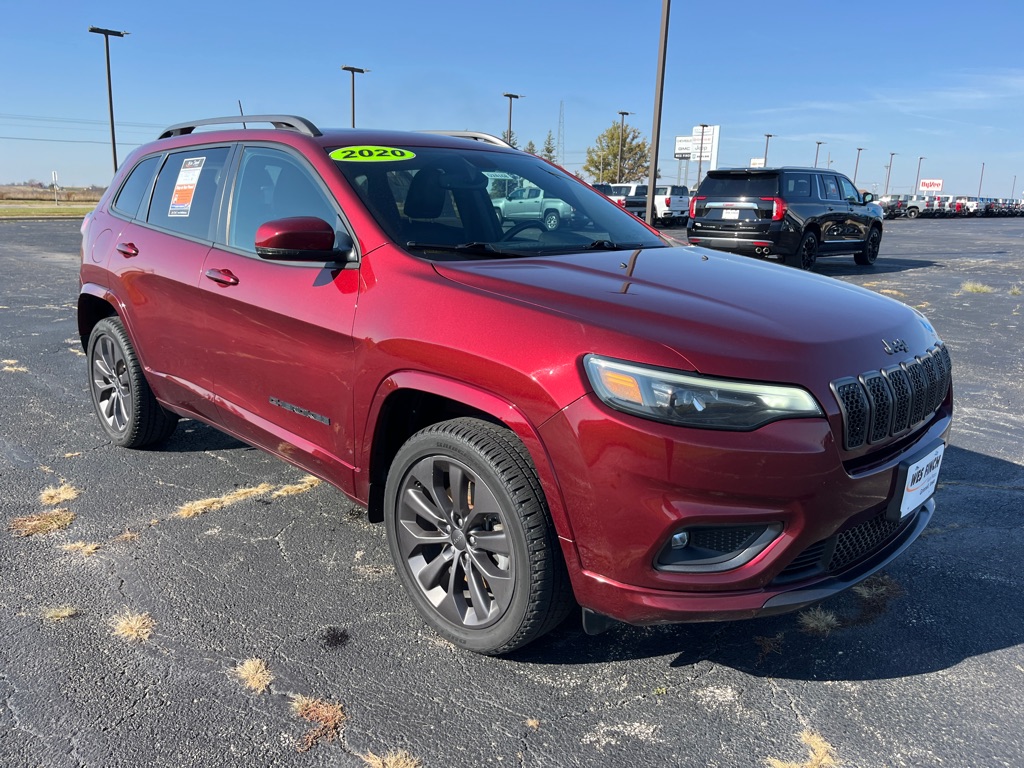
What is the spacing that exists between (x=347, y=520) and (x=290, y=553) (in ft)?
1.24

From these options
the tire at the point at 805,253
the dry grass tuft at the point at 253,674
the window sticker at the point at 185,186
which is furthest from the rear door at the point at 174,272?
the tire at the point at 805,253

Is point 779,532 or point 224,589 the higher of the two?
point 779,532

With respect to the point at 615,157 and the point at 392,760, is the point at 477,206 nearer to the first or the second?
the point at 392,760

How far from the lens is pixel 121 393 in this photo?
14.4 feet

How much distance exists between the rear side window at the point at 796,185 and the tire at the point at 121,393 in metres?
11.8

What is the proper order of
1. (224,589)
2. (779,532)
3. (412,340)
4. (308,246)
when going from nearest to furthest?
(779,532) → (412,340) → (308,246) → (224,589)

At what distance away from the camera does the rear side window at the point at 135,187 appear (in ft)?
13.7

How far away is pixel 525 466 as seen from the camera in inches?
A: 88.6

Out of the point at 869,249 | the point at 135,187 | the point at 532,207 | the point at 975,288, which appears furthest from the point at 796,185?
the point at 135,187

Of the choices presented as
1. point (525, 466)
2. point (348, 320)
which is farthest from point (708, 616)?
point (348, 320)

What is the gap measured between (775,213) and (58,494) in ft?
40.0

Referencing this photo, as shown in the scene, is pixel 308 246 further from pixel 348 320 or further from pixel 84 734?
pixel 84 734

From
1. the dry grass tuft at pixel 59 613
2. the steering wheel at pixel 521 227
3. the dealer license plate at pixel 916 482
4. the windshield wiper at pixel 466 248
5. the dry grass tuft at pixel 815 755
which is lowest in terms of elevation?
the dry grass tuft at pixel 59 613

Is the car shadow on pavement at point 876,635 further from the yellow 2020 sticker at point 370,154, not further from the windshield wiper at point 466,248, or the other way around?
the yellow 2020 sticker at point 370,154
